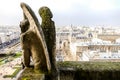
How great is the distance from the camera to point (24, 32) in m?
3.81

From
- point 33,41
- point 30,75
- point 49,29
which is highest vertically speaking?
point 49,29

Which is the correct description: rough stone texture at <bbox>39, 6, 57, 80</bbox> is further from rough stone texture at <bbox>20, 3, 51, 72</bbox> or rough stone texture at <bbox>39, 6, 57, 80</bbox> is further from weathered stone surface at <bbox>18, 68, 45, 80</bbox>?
weathered stone surface at <bbox>18, 68, 45, 80</bbox>

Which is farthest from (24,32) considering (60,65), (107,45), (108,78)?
(107,45)

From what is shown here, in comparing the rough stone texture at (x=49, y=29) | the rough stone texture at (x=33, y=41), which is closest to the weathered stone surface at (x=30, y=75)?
the rough stone texture at (x=33, y=41)

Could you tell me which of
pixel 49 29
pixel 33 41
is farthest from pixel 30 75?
pixel 49 29

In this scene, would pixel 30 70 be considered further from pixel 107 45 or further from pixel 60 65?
pixel 107 45

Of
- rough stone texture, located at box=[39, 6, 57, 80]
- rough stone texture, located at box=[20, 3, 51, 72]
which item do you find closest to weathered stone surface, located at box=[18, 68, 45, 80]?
rough stone texture, located at box=[20, 3, 51, 72]

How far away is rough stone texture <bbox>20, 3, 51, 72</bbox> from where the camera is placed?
3689 millimetres

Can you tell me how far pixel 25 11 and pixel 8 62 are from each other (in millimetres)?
32777

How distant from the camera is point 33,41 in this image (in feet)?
12.3

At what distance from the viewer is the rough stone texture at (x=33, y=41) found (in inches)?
145

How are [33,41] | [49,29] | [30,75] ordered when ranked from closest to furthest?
[30,75], [33,41], [49,29]

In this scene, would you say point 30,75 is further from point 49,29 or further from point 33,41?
point 49,29

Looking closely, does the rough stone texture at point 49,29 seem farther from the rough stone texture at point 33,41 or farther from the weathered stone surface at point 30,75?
the weathered stone surface at point 30,75
